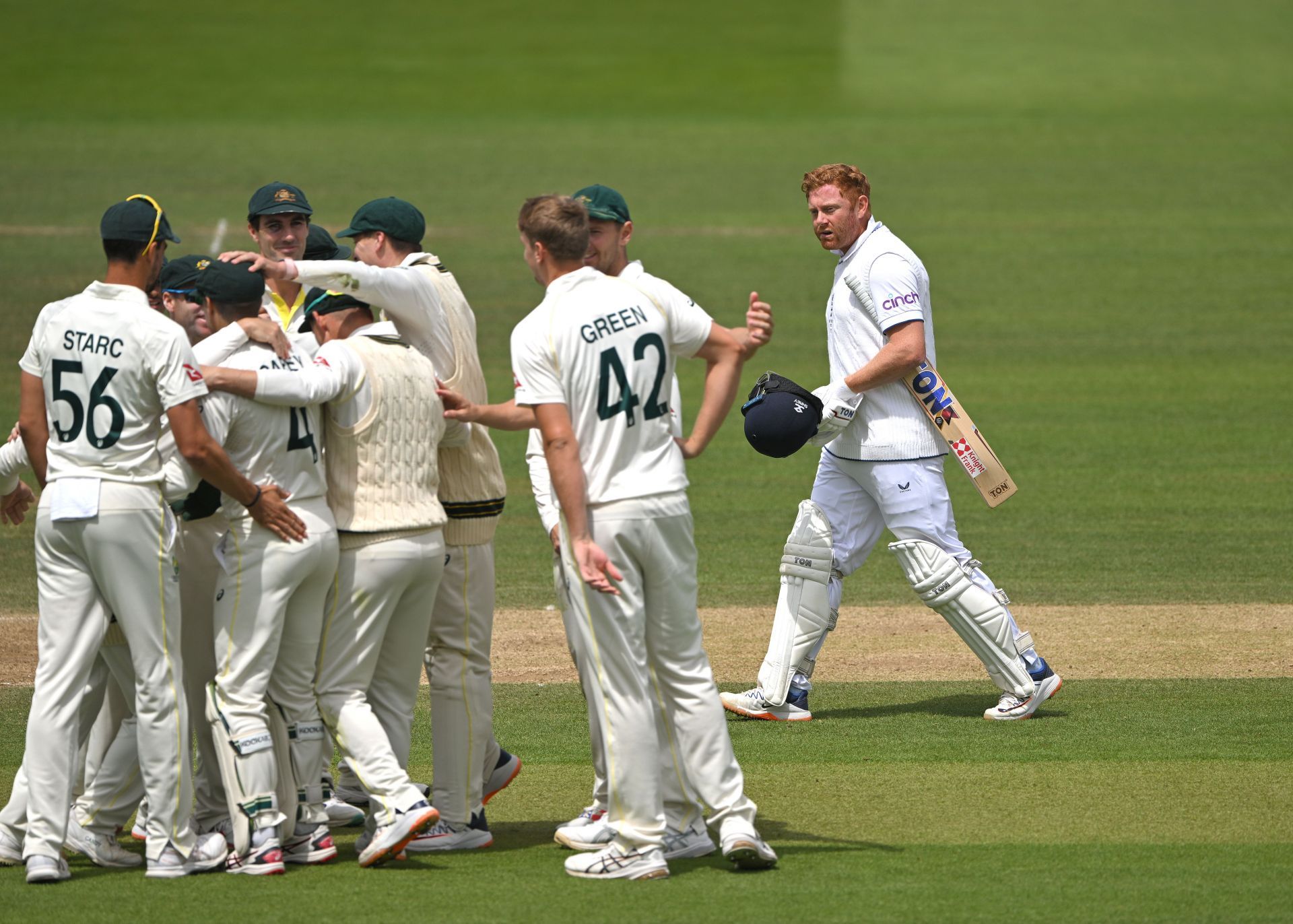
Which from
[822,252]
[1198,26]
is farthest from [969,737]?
[1198,26]

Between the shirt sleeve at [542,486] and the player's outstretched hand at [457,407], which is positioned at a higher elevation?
the player's outstretched hand at [457,407]

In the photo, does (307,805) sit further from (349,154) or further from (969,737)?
(349,154)

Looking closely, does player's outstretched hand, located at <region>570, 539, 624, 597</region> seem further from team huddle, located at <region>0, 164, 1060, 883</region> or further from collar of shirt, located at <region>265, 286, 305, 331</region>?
collar of shirt, located at <region>265, 286, 305, 331</region>

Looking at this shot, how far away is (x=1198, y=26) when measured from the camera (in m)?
45.4

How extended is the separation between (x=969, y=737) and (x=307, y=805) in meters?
3.15

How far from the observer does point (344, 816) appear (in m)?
6.72

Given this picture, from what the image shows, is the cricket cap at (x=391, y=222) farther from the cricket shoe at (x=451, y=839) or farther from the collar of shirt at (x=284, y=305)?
the cricket shoe at (x=451, y=839)

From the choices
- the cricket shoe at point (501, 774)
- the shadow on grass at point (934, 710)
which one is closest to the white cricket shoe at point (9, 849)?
the cricket shoe at point (501, 774)

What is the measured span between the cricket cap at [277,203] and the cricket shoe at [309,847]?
2.95 m

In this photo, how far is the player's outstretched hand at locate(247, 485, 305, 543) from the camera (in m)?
5.75

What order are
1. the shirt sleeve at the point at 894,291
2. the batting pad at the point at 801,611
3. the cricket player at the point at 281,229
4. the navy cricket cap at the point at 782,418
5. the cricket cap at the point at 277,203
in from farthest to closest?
→ the batting pad at the point at 801,611 < the shirt sleeve at the point at 894,291 < the navy cricket cap at the point at 782,418 < the cricket cap at the point at 277,203 < the cricket player at the point at 281,229

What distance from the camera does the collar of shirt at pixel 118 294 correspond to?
5.78m

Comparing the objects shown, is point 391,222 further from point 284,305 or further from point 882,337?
point 882,337

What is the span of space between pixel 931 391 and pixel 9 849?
179 inches
